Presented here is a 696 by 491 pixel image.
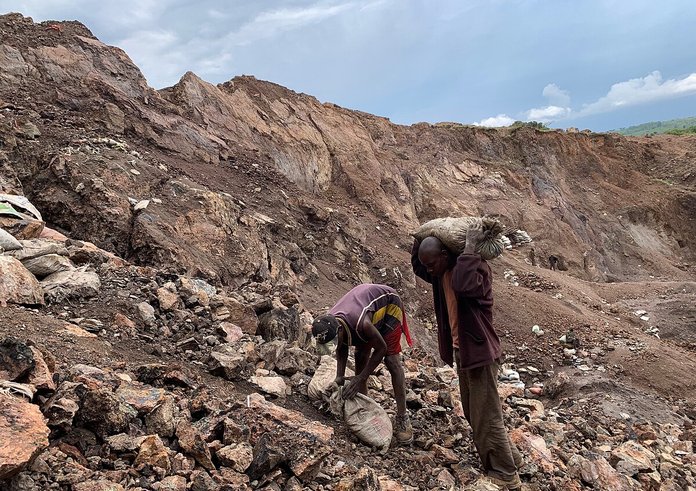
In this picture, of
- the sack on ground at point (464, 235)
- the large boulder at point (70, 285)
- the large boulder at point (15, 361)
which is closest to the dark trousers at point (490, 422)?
the sack on ground at point (464, 235)

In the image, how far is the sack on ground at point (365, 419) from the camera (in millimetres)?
3484

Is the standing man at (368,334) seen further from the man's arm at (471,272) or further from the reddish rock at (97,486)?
the reddish rock at (97,486)

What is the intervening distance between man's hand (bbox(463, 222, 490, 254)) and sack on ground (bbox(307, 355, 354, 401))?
159 cm

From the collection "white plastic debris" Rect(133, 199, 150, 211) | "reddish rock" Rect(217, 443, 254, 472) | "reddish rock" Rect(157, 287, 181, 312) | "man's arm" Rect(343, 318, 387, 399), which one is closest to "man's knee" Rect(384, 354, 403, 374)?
"man's arm" Rect(343, 318, 387, 399)

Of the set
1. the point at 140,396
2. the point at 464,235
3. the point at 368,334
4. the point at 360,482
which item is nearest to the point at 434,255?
the point at 464,235

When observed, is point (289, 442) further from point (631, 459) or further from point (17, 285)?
point (631, 459)

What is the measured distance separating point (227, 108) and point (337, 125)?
4.57m

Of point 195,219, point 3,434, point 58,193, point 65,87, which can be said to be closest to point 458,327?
point 3,434

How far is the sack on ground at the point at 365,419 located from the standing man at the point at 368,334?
74mm

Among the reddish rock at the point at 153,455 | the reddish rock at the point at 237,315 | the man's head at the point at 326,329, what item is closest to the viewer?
the reddish rock at the point at 153,455

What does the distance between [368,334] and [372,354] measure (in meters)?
0.18

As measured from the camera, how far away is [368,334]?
3.53 m

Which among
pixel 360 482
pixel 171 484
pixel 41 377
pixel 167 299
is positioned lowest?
pixel 360 482

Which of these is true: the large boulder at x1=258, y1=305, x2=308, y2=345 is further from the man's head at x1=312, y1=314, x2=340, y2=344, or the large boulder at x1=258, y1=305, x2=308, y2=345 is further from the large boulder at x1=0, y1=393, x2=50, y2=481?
the large boulder at x1=0, y1=393, x2=50, y2=481
